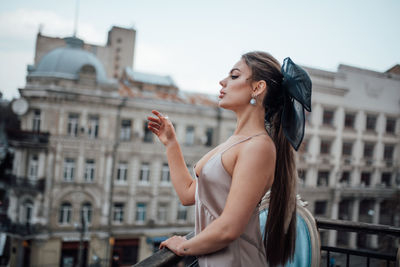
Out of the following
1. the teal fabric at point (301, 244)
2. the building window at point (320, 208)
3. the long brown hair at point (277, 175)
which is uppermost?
the long brown hair at point (277, 175)

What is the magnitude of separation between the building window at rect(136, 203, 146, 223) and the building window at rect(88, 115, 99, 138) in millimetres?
3763

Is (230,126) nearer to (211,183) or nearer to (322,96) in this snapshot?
(322,96)

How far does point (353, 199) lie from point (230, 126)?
820 centimetres

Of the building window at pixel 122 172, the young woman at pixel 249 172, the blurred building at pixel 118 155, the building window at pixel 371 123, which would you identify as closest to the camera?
the young woman at pixel 249 172

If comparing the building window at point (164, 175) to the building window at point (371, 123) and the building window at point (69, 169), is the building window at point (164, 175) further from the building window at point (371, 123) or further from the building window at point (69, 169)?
the building window at point (371, 123)

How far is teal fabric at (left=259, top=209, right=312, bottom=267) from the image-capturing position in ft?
5.08

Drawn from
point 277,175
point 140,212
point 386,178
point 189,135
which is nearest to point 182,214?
point 140,212

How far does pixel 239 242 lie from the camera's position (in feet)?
4.04

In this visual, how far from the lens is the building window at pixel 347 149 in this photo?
1798 centimetres

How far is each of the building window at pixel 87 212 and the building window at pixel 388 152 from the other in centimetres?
1646

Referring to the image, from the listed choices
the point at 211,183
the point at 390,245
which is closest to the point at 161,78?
the point at 390,245

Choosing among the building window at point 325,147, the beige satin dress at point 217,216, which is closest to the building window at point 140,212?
the building window at point 325,147

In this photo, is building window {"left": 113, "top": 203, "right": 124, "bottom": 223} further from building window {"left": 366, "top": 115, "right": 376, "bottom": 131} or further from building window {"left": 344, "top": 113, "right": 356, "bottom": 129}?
building window {"left": 366, "top": 115, "right": 376, "bottom": 131}

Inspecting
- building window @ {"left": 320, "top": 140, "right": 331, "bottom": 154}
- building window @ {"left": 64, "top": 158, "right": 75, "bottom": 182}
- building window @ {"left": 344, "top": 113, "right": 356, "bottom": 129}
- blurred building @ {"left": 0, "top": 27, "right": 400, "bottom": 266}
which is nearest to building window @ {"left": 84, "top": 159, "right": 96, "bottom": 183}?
blurred building @ {"left": 0, "top": 27, "right": 400, "bottom": 266}
